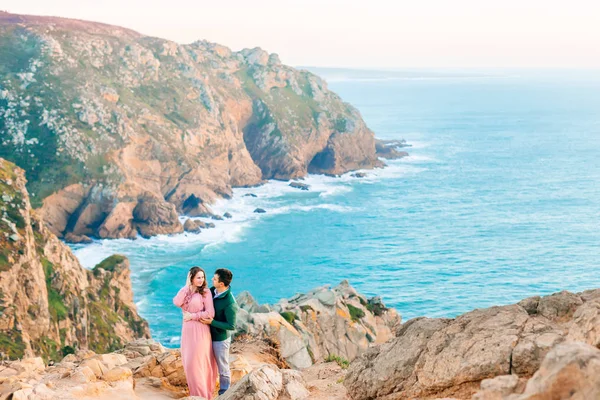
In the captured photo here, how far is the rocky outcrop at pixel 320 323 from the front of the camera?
28002 mm

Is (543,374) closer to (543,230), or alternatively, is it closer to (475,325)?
(475,325)

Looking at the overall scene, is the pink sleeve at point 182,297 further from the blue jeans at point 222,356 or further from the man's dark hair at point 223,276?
the blue jeans at point 222,356

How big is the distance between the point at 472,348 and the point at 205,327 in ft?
19.6

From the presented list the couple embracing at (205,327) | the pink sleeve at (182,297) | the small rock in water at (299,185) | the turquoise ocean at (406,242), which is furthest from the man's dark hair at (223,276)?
the small rock in water at (299,185)

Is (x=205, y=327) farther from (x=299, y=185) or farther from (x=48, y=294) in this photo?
(x=299, y=185)

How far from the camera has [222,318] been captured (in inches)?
552

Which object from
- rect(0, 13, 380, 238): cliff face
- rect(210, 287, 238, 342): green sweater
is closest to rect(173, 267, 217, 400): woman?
rect(210, 287, 238, 342): green sweater

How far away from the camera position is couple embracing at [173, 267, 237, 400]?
45.2 feet

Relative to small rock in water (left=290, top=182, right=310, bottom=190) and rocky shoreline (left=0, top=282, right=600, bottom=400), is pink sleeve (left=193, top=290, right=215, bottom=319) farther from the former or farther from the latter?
small rock in water (left=290, top=182, right=310, bottom=190)

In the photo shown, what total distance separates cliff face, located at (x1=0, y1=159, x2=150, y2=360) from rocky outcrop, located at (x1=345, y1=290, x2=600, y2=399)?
32.9m

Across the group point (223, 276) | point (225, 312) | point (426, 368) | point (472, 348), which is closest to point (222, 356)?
point (225, 312)

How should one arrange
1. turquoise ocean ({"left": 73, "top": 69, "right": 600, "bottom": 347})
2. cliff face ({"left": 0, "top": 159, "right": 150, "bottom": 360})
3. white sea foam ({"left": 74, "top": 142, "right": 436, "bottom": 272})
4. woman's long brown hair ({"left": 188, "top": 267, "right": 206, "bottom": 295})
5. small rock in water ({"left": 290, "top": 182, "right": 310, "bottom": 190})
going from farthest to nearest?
small rock in water ({"left": 290, "top": 182, "right": 310, "bottom": 190}) → white sea foam ({"left": 74, "top": 142, "right": 436, "bottom": 272}) → turquoise ocean ({"left": 73, "top": 69, "right": 600, "bottom": 347}) → cliff face ({"left": 0, "top": 159, "right": 150, "bottom": 360}) → woman's long brown hair ({"left": 188, "top": 267, "right": 206, "bottom": 295})

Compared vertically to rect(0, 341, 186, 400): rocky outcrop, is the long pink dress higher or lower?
higher

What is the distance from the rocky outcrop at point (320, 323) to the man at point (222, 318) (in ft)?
38.2
